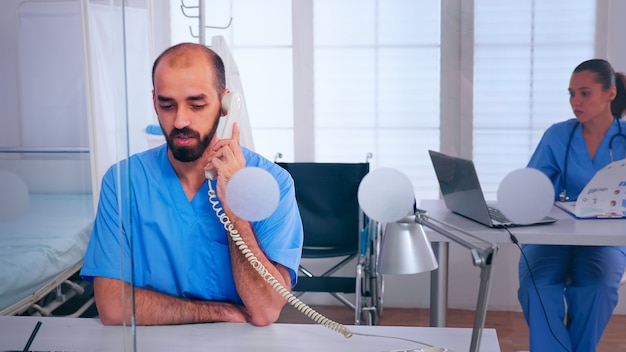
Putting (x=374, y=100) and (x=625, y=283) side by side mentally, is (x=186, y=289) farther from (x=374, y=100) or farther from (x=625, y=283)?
(x=625, y=283)

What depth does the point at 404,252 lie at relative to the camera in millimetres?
982

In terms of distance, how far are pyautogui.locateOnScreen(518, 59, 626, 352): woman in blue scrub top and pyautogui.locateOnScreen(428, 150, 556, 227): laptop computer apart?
105 millimetres

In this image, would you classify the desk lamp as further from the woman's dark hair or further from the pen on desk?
the pen on desk

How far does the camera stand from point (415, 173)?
4.05 ft

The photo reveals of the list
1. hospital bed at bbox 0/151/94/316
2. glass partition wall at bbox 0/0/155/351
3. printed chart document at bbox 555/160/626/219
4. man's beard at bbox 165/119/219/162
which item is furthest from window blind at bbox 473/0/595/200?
hospital bed at bbox 0/151/94/316

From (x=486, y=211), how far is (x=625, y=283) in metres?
0.34

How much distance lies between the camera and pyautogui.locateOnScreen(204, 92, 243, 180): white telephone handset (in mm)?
1131

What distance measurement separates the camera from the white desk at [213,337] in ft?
3.49

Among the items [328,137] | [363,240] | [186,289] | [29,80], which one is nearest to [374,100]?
[328,137]

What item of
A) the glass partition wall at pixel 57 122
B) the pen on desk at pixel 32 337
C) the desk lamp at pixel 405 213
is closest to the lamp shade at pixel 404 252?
the desk lamp at pixel 405 213

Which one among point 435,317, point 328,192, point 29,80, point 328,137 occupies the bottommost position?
point 435,317

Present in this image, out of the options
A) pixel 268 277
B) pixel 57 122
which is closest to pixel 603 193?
pixel 268 277

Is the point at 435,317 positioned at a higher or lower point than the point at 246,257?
lower

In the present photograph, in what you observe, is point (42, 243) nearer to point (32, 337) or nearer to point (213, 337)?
point (32, 337)
